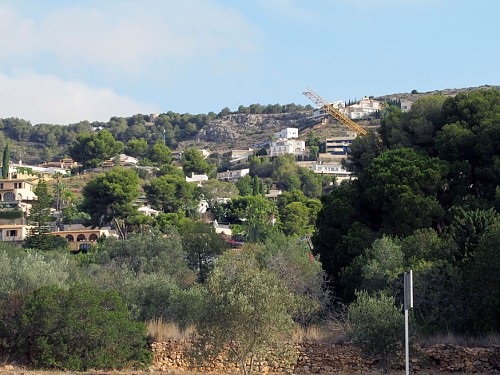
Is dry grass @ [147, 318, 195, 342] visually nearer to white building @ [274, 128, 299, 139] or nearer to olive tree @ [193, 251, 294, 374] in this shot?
olive tree @ [193, 251, 294, 374]

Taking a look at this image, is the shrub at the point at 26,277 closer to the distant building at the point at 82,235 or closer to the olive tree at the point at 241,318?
the olive tree at the point at 241,318

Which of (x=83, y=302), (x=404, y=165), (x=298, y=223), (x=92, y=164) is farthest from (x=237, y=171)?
(x=83, y=302)

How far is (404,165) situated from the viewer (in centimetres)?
3422

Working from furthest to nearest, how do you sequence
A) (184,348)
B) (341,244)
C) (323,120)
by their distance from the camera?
1. (323,120)
2. (341,244)
3. (184,348)

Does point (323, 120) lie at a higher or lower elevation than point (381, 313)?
higher

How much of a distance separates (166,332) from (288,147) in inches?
5153

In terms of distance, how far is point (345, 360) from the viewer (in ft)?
78.6

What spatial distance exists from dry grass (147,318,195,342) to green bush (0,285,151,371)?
775mm

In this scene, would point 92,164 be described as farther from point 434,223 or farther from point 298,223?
point 434,223

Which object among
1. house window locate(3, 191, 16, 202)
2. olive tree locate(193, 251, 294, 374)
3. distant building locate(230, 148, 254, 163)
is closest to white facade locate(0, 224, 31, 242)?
house window locate(3, 191, 16, 202)

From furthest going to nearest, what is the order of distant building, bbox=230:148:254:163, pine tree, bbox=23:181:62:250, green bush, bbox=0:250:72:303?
distant building, bbox=230:148:254:163
pine tree, bbox=23:181:62:250
green bush, bbox=0:250:72:303

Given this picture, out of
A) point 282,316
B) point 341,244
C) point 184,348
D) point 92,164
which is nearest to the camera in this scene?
point 282,316

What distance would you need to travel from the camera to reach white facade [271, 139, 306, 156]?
156m

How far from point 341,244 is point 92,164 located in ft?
301
